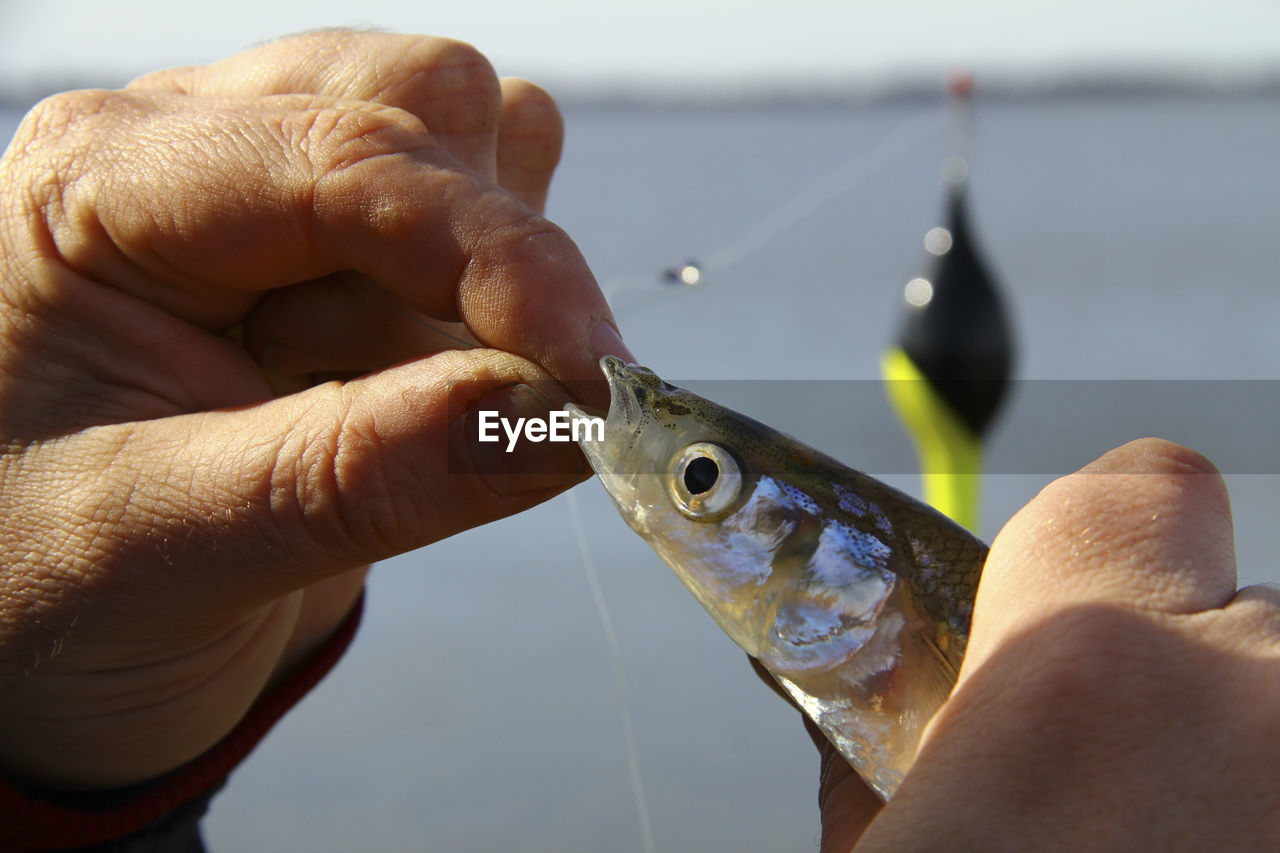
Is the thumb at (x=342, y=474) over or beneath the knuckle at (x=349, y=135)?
beneath

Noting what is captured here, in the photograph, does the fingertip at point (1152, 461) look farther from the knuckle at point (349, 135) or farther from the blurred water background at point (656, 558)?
the blurred water background at point (656, 558)

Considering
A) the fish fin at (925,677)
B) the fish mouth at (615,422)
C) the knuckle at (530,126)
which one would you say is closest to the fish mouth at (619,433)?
the fish mouth at (615,422)

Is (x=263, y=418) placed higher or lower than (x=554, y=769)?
higher

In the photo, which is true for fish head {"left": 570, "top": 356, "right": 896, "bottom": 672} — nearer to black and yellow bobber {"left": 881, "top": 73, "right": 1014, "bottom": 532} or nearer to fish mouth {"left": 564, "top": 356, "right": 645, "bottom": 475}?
fish mouth {"left": 564, "top": 356, "right": 645, "bottom": 475}

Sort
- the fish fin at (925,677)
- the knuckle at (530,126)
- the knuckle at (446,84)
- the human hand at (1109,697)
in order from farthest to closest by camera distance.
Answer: the knuckle at (530,126) → the knuckle at (446,84) → the fish fin at (925,677) → the human hand at (1109,697)

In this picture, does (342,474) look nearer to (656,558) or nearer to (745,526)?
(745,526)

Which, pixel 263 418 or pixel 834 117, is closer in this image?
pixel 263 418

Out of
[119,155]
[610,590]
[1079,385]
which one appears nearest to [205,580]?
[119,155]

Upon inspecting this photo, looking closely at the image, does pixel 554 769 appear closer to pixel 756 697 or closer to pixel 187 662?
pixel 756 697

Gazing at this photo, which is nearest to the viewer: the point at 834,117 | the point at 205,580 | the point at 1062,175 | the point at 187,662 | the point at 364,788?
the point at 205,580
